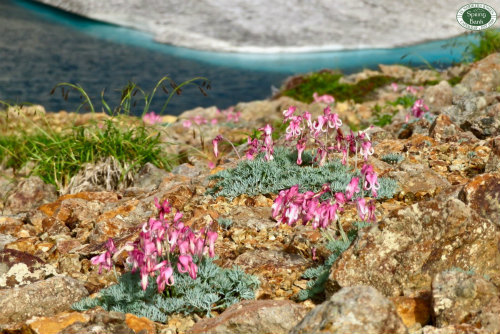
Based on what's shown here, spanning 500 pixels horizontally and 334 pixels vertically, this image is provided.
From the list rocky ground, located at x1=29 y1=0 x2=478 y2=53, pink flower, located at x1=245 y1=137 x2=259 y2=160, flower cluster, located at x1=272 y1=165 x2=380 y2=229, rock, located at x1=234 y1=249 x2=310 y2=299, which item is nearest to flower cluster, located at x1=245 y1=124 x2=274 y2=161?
pink flower, located at x1=245 y1=137 x2=259 y2=160

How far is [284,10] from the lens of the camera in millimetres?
33062

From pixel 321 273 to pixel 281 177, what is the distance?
1.91 meters

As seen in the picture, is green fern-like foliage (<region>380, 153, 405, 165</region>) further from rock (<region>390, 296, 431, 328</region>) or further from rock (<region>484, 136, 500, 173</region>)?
rock (<region>390, 296, 431, 328</region>)

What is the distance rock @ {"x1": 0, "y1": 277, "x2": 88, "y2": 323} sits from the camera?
4254 mm

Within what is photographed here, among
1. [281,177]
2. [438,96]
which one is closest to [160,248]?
[281,177]

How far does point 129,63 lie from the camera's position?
23.3 m

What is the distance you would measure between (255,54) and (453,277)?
23617 millimetres

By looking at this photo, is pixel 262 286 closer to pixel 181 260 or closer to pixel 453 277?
pixel 181 260

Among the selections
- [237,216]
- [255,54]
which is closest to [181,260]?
[237,216]

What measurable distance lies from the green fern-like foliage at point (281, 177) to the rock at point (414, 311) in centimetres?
191

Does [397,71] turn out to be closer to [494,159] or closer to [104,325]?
[494,159]

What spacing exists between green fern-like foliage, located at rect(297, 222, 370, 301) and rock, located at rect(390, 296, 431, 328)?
58cm

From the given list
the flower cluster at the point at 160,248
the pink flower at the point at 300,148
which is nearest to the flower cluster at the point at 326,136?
the pink flower at the point at 300,148

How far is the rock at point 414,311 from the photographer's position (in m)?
3.54
